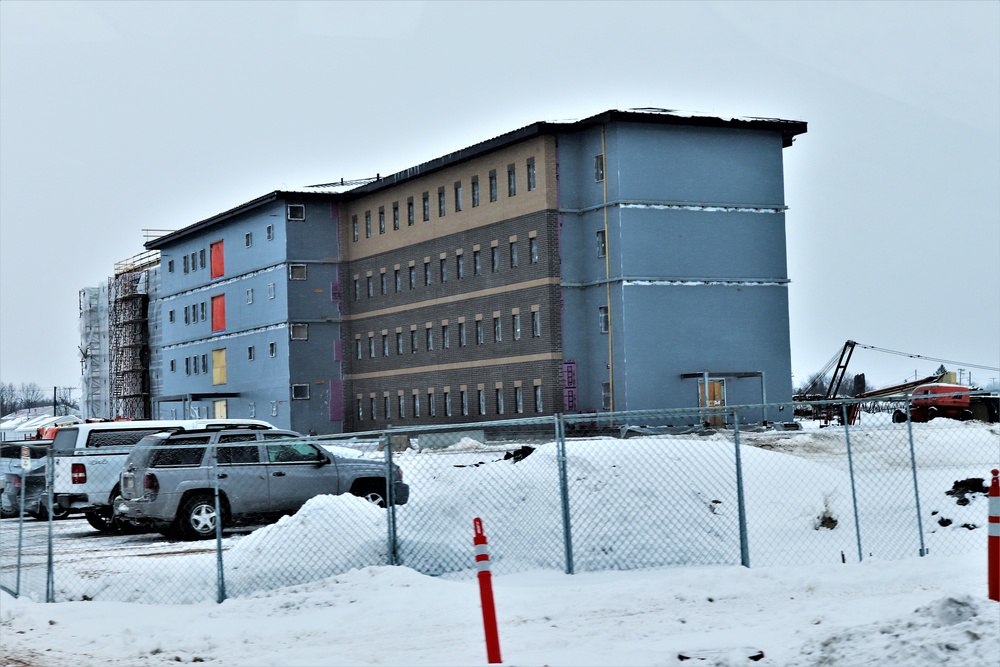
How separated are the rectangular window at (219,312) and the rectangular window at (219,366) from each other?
63.8 inches

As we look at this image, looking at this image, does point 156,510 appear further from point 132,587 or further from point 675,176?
point 675,176

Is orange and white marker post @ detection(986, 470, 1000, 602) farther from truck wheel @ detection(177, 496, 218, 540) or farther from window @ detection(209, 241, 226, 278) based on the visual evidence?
window @ detection(209, 241, 226, 278)

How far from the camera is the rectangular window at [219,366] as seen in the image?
8788cm

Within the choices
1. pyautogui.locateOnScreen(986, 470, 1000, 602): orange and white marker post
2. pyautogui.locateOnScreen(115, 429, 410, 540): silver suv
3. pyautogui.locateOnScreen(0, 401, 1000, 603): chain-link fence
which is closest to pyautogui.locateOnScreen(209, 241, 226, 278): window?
pyautogui.locateOnScreen(0, 401, 1000, 603): chain-link fence

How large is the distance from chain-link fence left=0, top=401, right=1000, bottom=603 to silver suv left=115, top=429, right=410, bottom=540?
1.2 inches

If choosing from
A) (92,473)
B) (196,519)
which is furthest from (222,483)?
(92,473)

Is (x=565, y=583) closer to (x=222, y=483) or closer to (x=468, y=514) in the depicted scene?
(x=468, y=514)

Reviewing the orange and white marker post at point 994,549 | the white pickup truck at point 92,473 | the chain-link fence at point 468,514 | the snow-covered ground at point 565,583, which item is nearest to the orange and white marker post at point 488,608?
the snow-covered ground at point 565,583

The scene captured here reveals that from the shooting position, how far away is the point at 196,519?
22.4 m

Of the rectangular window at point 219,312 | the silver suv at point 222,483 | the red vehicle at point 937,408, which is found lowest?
the silver suv at point 222,483

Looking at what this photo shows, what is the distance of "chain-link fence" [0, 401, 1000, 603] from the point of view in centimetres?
1609

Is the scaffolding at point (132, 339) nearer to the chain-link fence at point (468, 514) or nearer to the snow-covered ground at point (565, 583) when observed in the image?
the chain-link fence at point (468, 514)

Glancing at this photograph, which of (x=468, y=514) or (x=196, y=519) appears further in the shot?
(x=196, y=519)

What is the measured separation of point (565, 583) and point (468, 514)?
269 centimetres
